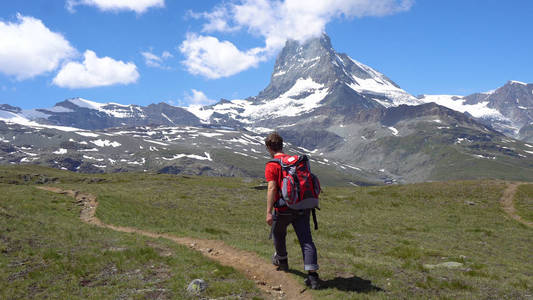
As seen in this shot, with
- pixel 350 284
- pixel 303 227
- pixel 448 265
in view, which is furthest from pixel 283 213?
pixel 448 265

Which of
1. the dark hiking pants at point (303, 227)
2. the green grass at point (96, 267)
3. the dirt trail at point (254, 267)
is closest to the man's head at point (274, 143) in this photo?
the dark hiking pants at point (303, 227)

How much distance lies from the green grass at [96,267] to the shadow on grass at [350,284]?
258 centimetres

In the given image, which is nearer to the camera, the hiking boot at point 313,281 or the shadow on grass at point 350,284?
the hiking boot at point 313,281

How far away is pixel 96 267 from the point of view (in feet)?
48.4

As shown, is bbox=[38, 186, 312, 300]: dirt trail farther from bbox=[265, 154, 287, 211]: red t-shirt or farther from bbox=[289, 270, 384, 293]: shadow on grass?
bbox=[265, 154, 287, 211]: red t-shirt

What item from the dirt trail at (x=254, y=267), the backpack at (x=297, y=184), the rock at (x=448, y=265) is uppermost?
the backpack at (x=297, y=184)

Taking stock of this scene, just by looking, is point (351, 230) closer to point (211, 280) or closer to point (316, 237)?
point (316, 237)

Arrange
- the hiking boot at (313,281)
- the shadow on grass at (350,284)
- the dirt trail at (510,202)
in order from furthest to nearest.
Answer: the dirt trail at (510,202)
the shadow on grass at (350,284)
the hiking boot at (313,281)

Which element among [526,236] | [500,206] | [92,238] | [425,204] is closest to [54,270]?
[92,238]

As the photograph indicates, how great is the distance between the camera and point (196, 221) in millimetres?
29938

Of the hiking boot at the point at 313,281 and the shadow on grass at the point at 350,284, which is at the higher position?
the hiking boot at the point at 313,281

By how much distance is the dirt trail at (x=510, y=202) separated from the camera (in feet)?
125

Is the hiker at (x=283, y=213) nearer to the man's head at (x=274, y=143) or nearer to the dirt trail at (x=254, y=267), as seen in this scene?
the man's head at (x=274, y=143)

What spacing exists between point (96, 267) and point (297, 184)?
30.7 feet
